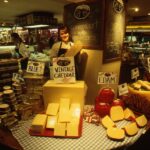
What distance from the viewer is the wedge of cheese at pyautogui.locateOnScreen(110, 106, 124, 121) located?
191 centimetres

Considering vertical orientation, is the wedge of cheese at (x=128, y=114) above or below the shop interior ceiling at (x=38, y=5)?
below

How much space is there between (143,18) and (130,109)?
8319 mm

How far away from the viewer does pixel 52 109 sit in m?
1.87

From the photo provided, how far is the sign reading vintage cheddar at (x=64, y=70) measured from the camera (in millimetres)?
2156

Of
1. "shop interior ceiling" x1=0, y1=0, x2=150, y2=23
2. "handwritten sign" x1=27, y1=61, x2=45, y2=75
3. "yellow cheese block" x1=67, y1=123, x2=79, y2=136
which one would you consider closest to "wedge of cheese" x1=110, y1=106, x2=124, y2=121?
"yellow cheese block" x1=67, y1=123, x2=79, y2=136

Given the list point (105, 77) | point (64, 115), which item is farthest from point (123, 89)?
point (64, 115)

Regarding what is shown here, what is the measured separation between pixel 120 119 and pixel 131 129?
222mm

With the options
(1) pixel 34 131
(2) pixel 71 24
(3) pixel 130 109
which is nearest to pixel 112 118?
(3) pixel 130 109

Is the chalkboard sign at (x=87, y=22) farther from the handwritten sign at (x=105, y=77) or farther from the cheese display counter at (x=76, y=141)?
the cheese display counter at (x=76, y=141)

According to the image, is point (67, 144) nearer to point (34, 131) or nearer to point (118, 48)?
point (34, 131)

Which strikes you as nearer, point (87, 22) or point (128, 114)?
point (128, 114)

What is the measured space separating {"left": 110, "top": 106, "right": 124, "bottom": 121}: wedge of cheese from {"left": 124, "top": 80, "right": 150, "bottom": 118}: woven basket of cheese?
18 cm

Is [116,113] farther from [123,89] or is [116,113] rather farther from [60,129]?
[60,129]

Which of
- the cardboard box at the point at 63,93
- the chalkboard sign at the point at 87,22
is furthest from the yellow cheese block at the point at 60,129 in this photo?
the chalkboard sign at the point at 87,22
